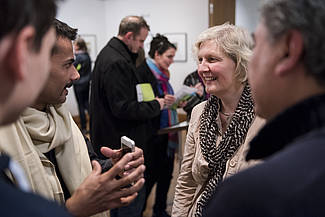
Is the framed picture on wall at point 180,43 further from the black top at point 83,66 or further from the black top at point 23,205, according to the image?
the black top at point 23,205

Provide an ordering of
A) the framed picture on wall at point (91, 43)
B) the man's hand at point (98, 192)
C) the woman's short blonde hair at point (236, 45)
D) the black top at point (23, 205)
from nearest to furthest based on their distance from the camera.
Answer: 1. the black top at point (23, 205)
2. the man's hand at point (98, 192)
3. the woman's short blonde hair at point (236, 45)
4. the framed picture on wall at point (91, 43)

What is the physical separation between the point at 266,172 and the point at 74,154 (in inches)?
41.5

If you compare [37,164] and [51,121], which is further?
[51,121]

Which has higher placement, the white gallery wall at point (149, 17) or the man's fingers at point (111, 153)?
the white gallery wall at point (149, 17)

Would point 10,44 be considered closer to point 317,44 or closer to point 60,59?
point 317,44

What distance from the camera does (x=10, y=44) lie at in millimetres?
588

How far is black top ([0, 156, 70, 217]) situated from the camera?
1.85 ft

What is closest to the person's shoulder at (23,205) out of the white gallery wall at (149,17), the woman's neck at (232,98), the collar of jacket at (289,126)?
the collar of jacket at (289,126)

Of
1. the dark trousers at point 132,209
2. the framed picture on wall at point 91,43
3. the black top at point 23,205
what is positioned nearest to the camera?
the black top at point 23,205

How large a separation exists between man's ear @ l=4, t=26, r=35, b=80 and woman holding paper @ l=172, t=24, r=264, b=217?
1167 mm

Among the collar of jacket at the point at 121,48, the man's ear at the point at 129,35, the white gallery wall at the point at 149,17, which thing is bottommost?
the collar of jacket at the point at 121,48

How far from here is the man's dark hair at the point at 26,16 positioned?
572 millimetres

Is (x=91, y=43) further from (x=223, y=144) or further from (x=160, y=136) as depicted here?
(x=223, y=144)

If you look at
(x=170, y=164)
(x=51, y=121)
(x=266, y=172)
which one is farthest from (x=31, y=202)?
(x=170, y=164)
